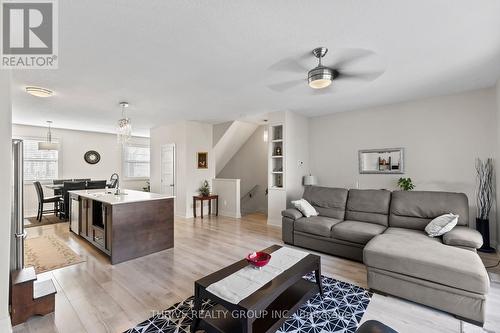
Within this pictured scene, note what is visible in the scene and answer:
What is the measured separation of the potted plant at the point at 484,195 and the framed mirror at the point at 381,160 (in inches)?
43.7

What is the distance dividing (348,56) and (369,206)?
2391mm

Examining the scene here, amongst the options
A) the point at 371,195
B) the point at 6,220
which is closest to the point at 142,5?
the point at 6,220

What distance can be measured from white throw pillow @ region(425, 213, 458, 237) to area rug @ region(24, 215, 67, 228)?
7.54 m

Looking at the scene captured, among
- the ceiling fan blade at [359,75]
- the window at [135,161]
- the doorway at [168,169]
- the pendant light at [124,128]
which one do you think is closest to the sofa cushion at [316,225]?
the ceiling fan blade at [359,75]

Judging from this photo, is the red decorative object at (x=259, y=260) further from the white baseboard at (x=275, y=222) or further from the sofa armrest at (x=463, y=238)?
the white baseboard at (x=275, y=222)

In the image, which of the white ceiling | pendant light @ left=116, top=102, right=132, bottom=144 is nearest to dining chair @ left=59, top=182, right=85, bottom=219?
the white ceiling

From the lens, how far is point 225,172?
8.30 meters

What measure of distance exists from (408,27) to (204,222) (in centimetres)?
513

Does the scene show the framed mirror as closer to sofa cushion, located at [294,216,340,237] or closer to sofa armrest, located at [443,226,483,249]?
sofa cushion, located at [294,216,340,237]

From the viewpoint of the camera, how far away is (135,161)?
29.8 feet

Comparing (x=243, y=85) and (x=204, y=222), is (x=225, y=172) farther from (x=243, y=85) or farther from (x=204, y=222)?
(x=243, y=85)

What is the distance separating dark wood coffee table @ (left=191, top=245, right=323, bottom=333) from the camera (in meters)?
1.58

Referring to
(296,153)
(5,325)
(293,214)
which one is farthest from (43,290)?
(296,153)

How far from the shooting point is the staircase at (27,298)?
6.46ft
